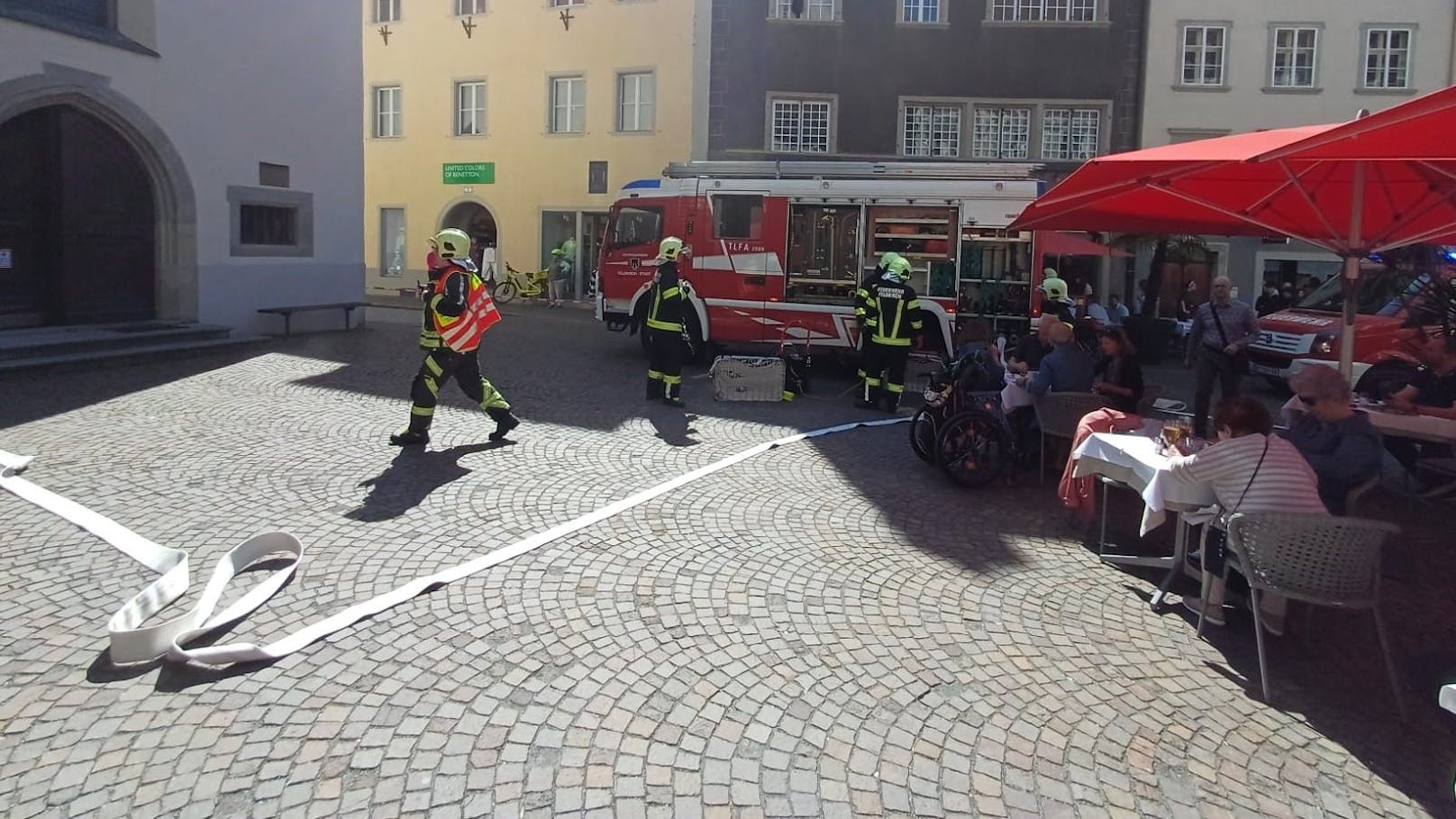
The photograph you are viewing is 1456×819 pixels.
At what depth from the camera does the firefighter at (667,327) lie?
1030 cm

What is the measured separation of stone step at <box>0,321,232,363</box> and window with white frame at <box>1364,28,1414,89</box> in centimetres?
2427

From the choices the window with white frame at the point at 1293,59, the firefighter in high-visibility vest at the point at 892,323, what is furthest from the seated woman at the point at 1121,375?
the window with white frame at the point at 1293,59

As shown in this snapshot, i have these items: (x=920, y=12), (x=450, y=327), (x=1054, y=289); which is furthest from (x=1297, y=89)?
(x=450, y=327)

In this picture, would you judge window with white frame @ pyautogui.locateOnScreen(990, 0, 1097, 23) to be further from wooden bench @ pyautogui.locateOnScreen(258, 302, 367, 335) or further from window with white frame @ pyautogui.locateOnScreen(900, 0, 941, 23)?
wooden bench @ pyautogui.locateOnScreen(258, 302, 367, 335)

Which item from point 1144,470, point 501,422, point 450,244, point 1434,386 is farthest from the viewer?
point 501,422

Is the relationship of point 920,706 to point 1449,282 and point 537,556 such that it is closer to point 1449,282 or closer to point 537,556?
point 537,556

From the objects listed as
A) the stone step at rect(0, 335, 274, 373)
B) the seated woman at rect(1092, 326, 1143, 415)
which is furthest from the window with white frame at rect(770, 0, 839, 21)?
the seated woman at rect(1092, 326, 1143, 415)

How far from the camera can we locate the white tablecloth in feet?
16.2

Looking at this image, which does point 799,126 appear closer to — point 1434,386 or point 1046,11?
point 1046,11

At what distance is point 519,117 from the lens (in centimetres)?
2723

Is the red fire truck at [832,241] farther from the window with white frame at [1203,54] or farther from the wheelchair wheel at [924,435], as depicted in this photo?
the window with white frame at [1203,54]

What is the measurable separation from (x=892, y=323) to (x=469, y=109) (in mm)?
20883

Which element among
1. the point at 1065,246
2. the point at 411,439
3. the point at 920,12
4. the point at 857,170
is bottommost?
the point at 411,439

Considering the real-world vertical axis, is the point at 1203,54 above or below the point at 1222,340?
above
